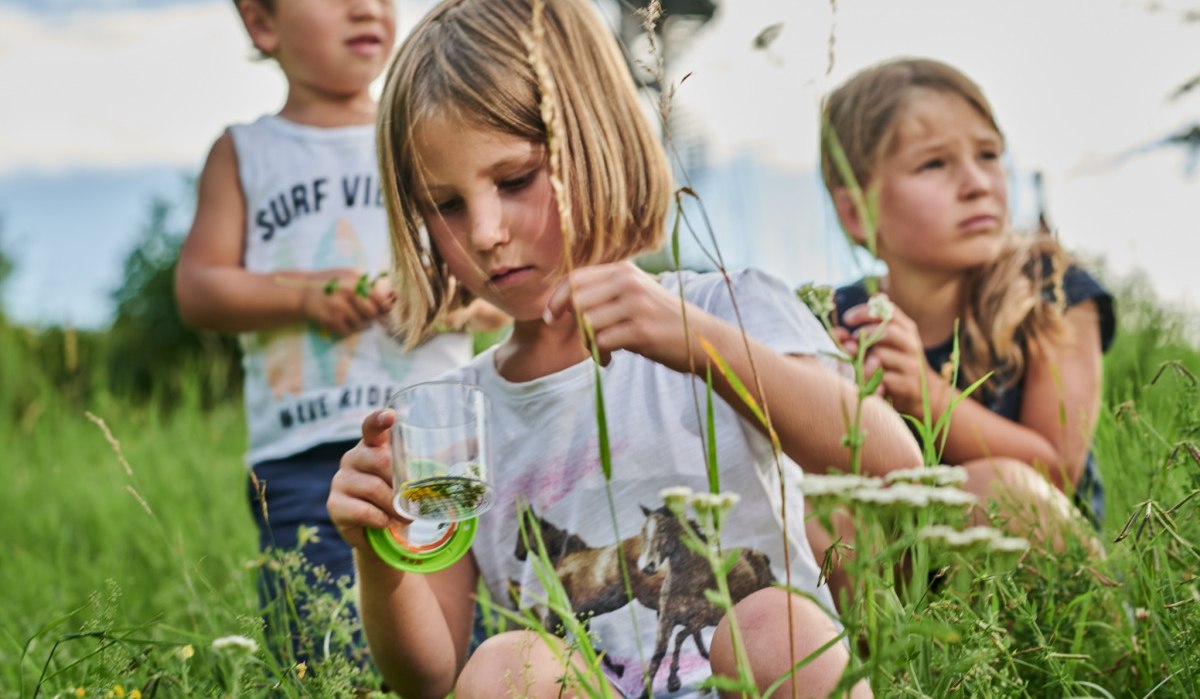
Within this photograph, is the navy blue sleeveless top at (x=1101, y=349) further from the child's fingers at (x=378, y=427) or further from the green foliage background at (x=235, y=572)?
the child's fingers at (x=378, y=427)

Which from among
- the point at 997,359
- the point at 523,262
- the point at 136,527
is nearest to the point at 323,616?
the point at 523,262

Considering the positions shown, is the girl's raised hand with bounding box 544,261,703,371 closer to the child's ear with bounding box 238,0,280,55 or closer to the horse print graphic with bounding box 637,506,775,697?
the horse print graphic with bounding box 637,506,775,697

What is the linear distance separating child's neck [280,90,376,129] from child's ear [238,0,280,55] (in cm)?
15

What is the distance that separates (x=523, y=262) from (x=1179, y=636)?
3.73 ft

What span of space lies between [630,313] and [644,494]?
1.79 feet

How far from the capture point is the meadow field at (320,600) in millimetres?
1595

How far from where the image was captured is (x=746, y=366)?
174 cm

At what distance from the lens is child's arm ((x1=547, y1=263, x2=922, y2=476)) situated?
5.47 ft

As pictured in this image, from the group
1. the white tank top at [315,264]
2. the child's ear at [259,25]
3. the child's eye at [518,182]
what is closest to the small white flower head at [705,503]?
the child's eye at [518,182]

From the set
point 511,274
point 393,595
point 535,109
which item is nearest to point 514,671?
point 393,595

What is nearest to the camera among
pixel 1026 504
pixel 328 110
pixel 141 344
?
pixel 1026 504

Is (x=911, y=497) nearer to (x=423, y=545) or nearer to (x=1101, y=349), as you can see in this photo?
(x=423, y=545)

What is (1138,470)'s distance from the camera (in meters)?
2.36

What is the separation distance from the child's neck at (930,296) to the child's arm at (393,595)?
1.45 metres
